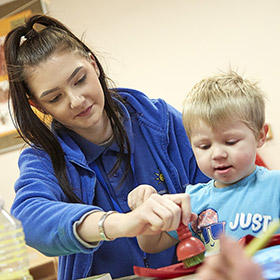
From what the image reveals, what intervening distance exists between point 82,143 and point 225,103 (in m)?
0.60

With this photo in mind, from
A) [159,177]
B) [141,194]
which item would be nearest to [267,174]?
[141,194]

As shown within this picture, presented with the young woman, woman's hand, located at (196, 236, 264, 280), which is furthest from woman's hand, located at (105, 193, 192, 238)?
woman's hand, located at (196, 236, 264, 280)

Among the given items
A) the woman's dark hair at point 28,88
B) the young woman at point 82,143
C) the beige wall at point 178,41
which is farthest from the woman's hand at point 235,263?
the beige wall at point 178,41

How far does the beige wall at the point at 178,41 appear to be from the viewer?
3299 millimetres

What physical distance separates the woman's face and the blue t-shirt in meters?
0.46

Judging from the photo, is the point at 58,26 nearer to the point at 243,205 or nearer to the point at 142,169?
the point at 142,169

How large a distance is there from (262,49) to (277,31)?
17 centimetres

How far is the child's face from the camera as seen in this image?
1.03 metres

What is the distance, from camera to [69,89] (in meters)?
1.34

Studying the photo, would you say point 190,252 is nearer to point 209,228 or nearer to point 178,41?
point 209,228

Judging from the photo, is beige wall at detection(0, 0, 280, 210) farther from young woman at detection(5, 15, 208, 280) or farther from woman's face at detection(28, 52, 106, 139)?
woman's face at detection(28, 52, 106, 139)

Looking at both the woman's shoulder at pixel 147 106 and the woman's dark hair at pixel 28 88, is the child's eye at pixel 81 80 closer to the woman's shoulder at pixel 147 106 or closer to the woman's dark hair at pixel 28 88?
the woman's dark hair at pixel 28 88

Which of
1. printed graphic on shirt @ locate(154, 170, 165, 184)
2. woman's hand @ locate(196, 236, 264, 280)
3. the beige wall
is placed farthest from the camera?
the beige wall

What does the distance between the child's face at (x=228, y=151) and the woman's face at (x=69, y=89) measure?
1.42 ft
